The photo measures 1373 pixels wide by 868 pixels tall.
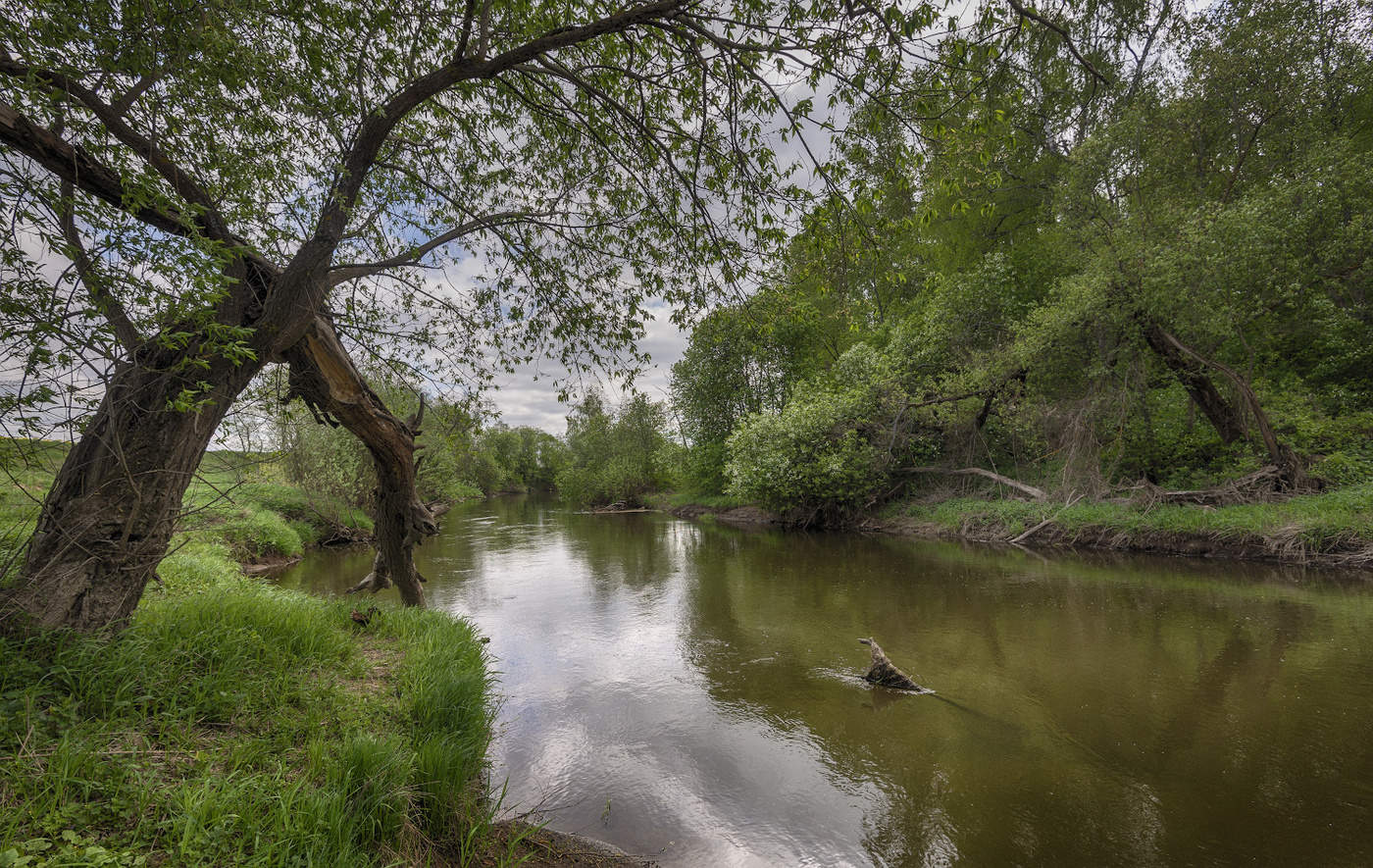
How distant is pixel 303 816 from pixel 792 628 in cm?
678

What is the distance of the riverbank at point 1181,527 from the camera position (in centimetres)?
998

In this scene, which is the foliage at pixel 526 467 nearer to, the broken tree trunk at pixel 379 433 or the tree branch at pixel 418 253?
the broken tree trunk at pixel 379 433

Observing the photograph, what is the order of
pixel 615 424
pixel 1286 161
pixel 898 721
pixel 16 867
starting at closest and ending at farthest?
1. pixel 16 867
2. pixel 898 721
3. pixel 1286 161
4. pixel 615 424

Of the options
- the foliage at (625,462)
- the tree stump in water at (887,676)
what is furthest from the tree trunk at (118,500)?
the foliage at (625,462)

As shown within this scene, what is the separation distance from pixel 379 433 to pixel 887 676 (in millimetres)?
5884

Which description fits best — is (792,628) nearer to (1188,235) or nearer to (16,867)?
(16,867)

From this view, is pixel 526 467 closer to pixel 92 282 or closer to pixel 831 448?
pixel 831 448

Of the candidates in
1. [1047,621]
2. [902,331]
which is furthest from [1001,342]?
[1047,621]

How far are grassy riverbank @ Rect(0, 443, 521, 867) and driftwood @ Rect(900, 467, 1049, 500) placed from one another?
16.5 meters

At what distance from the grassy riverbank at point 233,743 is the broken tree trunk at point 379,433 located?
867 millimetres

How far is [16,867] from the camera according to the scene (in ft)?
5.44

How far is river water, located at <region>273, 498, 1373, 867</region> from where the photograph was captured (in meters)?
3.58

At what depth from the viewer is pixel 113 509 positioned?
3.26 metres

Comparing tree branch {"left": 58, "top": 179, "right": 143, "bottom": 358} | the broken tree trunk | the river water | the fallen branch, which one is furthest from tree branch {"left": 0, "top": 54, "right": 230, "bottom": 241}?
the fallen branch
